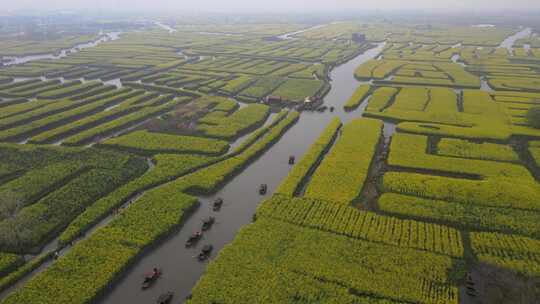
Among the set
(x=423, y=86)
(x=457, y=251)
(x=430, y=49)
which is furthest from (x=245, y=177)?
(x=430, y=49)

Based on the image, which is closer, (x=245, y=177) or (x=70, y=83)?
(x=245, y=177)

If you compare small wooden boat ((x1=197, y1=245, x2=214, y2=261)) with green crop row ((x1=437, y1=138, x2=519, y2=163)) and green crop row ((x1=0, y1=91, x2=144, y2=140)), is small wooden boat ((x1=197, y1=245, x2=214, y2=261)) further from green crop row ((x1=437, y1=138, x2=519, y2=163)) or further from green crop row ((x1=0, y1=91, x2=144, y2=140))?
green crop row ((x1=0, y1=91, x2=144, y2=140))

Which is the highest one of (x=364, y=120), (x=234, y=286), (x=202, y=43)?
(x=202, y=43)

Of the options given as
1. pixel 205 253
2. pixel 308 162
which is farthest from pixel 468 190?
pixel 205 253

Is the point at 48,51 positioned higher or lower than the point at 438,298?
higher

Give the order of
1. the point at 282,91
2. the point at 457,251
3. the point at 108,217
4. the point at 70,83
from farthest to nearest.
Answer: the point at 70,83, the point at 282,91, the point at 108,217, the point at 457,251

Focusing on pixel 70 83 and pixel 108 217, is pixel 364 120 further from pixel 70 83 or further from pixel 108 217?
pixel 70 83

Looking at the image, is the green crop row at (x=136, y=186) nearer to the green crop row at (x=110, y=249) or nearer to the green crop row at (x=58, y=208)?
the green crop row at (x=58, y=208)

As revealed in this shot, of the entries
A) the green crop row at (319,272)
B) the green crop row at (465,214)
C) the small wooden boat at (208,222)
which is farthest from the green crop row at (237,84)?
the green crop row at (319,272)
